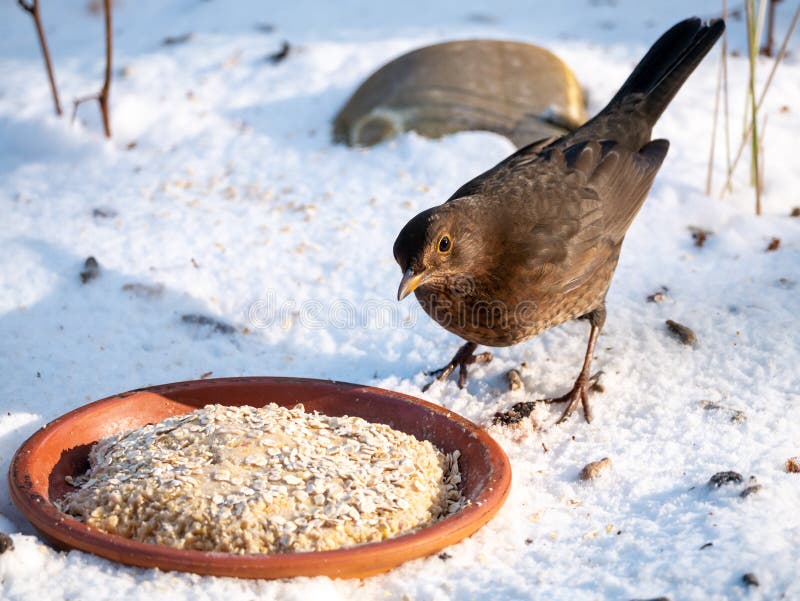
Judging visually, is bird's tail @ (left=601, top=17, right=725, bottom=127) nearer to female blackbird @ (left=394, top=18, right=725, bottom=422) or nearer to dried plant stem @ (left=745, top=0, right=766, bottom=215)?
female blackbird @ (left=394, top=18, right=725, bottom=422)

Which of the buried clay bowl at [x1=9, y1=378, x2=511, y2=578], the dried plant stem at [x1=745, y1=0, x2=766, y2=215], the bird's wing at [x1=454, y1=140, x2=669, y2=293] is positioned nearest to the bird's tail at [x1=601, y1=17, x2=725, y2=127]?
the bird's wing at [x1=454, y1=140, x2=669, y2=293]

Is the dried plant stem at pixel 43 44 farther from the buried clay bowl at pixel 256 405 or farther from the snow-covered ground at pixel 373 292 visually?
the buried clay bowl at pixel 256 405

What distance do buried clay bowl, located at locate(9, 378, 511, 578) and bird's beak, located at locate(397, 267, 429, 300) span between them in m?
0.46

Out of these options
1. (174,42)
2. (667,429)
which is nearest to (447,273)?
(667,429)

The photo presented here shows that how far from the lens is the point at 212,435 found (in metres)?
3.37

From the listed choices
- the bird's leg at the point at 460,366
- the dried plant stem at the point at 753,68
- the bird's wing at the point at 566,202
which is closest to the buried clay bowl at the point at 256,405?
the bird's leg at the point at 460,366

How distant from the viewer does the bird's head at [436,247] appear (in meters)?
3.63

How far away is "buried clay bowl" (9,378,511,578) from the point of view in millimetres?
2742

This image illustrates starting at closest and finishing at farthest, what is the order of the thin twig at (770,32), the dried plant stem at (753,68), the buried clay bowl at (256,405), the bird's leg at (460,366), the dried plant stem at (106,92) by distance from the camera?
the buried clay bowl at (256,405) → the bird's leg at (460,366) → the dried plant stem at (753,68) → the dried plant stem at (106,92) → the thin twig at (770,32)

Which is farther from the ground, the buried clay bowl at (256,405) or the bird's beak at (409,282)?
the bird's beak at (409,282)

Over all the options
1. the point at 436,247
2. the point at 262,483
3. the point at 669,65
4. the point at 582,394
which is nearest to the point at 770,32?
the point at 669,65

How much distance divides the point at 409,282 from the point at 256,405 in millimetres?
828

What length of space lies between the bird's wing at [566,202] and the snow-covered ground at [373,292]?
0.60 metres

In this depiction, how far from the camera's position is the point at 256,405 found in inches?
152
